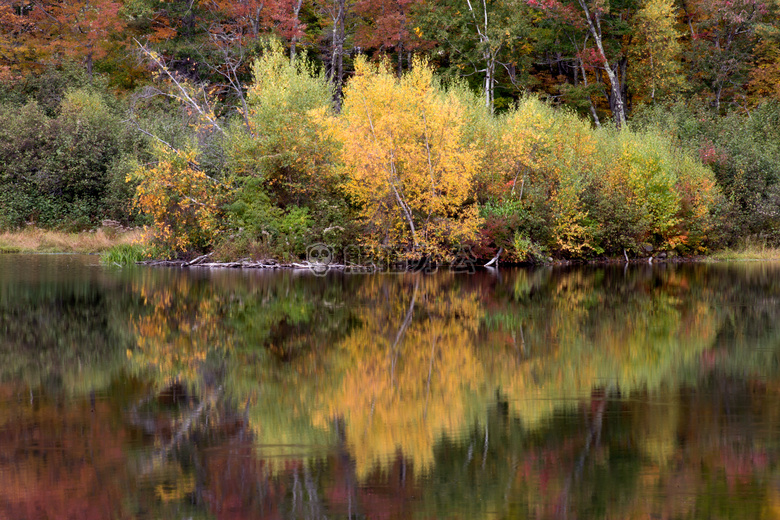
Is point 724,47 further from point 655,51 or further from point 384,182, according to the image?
point 384,182

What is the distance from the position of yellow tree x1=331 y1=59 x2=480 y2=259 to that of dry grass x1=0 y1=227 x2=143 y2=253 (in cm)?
1502

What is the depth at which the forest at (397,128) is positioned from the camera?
3206 centimetres

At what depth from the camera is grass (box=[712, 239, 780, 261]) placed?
40.3 meters

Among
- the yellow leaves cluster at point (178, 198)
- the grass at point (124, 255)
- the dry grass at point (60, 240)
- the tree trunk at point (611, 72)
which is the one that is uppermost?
the tree trunk at point (611, 72)

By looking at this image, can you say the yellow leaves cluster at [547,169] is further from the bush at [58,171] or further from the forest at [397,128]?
the bush at [58,171]

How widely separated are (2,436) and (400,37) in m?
43.6

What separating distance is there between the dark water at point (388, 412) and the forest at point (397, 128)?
45.0 feet

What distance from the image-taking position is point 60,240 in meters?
42.0

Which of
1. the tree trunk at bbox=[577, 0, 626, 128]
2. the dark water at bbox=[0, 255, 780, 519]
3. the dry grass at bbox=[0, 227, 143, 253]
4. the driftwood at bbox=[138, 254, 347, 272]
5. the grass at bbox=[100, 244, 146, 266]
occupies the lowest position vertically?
the dark water at bbox=[0, 255, 780, 519]

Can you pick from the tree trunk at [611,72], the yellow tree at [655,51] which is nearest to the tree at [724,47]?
the yellow tree at [655,51]

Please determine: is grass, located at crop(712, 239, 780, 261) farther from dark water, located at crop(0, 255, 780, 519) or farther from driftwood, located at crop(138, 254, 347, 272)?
dark water, located at crop(0, 255, 780, 519)

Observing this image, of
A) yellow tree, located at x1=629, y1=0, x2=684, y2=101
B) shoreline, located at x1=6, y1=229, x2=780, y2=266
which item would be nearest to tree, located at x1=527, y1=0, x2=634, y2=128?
yellow tree, located at x1=629, y1=0, x2=684, y2=101

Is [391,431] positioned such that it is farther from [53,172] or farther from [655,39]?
[655,39]

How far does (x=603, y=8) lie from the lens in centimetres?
4781
